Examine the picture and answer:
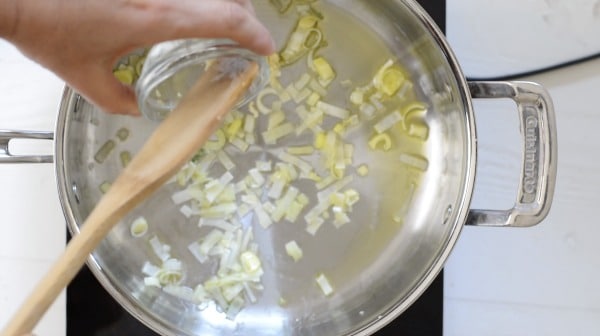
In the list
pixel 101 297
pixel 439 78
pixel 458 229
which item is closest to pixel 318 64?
pixel 439 78

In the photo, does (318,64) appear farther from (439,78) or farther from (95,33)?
(95,33)

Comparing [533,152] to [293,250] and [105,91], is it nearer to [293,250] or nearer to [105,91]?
[293,250]

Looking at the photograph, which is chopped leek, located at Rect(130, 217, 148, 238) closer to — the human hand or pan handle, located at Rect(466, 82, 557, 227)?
the human hand

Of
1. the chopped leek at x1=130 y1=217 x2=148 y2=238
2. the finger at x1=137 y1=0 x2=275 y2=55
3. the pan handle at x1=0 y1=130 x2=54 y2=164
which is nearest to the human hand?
the finger at x1=137 y1=0 x2=275 y2=55

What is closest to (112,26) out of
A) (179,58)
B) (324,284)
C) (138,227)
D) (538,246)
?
(179,58)

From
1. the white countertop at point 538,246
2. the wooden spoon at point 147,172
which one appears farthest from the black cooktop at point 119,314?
the wooden spoon at point 147,172

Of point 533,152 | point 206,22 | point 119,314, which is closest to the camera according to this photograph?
point 206,22

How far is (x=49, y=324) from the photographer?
822 millimetres

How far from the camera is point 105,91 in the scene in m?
0.62

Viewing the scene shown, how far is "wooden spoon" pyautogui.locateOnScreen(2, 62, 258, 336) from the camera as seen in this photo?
0.54 m

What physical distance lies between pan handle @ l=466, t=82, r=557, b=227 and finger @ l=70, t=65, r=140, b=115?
0.39 meters

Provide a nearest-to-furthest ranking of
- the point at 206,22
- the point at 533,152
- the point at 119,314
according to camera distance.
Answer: the point at 206,22 → the point at 533,152 → the point at 119,314

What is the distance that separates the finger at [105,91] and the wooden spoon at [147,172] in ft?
0.24

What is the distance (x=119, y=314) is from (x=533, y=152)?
0.54m
